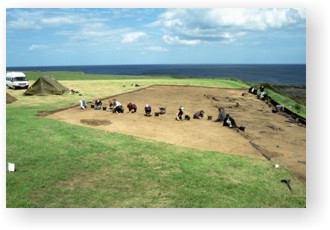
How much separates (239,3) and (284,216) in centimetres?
773

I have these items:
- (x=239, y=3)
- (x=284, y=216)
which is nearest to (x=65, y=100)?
(x=239, y=3)

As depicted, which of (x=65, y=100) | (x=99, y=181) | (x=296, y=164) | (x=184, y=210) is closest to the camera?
(x=184, y=210)

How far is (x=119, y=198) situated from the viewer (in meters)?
10.9

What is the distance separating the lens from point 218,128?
814 inches

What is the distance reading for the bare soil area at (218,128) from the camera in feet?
52.6

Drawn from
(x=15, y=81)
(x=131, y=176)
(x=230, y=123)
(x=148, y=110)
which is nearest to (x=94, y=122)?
(x=148, y=110)

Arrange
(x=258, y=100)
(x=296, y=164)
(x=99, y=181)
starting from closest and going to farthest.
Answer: (x=99, y=181) < (x=296, y=164) < (x=258, y=100)

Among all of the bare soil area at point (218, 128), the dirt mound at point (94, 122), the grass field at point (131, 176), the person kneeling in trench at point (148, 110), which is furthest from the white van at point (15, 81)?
the grass field at point (131, 176)

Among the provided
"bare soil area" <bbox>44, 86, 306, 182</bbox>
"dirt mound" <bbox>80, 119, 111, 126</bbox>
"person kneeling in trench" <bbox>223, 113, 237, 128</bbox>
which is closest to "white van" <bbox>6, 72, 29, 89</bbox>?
"bare soil area" <bbox>44, 86, 306, 182</bbox>

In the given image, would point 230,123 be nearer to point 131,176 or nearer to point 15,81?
point 131,176

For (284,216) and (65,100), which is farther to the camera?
(65,100)

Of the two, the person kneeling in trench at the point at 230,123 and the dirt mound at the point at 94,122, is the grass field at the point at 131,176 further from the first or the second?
the person kneeling in trench at the point at 230,123

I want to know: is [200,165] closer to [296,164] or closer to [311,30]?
[296,164]

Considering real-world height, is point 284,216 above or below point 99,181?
below
